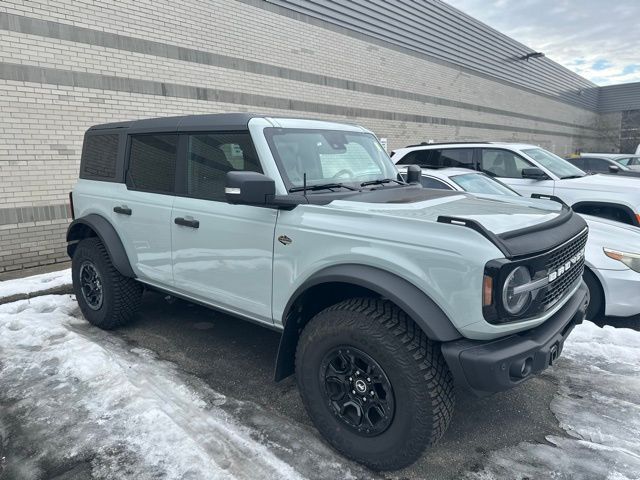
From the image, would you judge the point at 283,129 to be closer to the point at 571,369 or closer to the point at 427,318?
the point at 427,318

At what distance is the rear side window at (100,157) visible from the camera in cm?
432

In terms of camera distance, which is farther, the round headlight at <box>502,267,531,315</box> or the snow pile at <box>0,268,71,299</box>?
the snow pile at <box>0,268,71,299</box>

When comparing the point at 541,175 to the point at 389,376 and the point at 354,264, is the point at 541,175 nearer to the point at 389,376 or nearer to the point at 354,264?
the point at 354,264

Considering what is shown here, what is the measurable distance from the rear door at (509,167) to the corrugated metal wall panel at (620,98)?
1515 inches

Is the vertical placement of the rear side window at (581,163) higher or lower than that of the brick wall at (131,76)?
lower

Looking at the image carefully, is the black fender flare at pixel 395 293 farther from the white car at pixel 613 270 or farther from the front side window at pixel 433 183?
the front side window at pixel 433 183

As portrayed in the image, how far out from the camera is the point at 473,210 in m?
2.76

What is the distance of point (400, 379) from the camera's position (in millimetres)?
2283

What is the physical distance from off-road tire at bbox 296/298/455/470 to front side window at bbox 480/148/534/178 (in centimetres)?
568

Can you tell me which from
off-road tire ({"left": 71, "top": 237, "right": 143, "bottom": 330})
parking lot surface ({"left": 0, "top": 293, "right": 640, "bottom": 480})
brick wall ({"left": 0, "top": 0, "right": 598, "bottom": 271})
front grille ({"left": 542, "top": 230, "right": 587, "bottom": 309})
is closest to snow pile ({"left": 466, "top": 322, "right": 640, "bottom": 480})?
parking lot surface ({"left": 0, "top": 293, "right": 640, "bottom": 480})

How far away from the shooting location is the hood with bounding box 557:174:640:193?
611 cm

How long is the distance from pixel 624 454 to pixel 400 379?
4.91ft

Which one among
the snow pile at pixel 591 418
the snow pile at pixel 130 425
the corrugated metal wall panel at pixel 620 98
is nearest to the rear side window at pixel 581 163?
the snow pile at pixel 591 418

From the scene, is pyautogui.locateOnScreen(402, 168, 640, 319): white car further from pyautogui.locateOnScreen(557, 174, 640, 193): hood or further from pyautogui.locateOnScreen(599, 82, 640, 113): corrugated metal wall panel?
pyautogui.locateOnScreen(599, 82, 640, 113): corrugated metal wall panel
